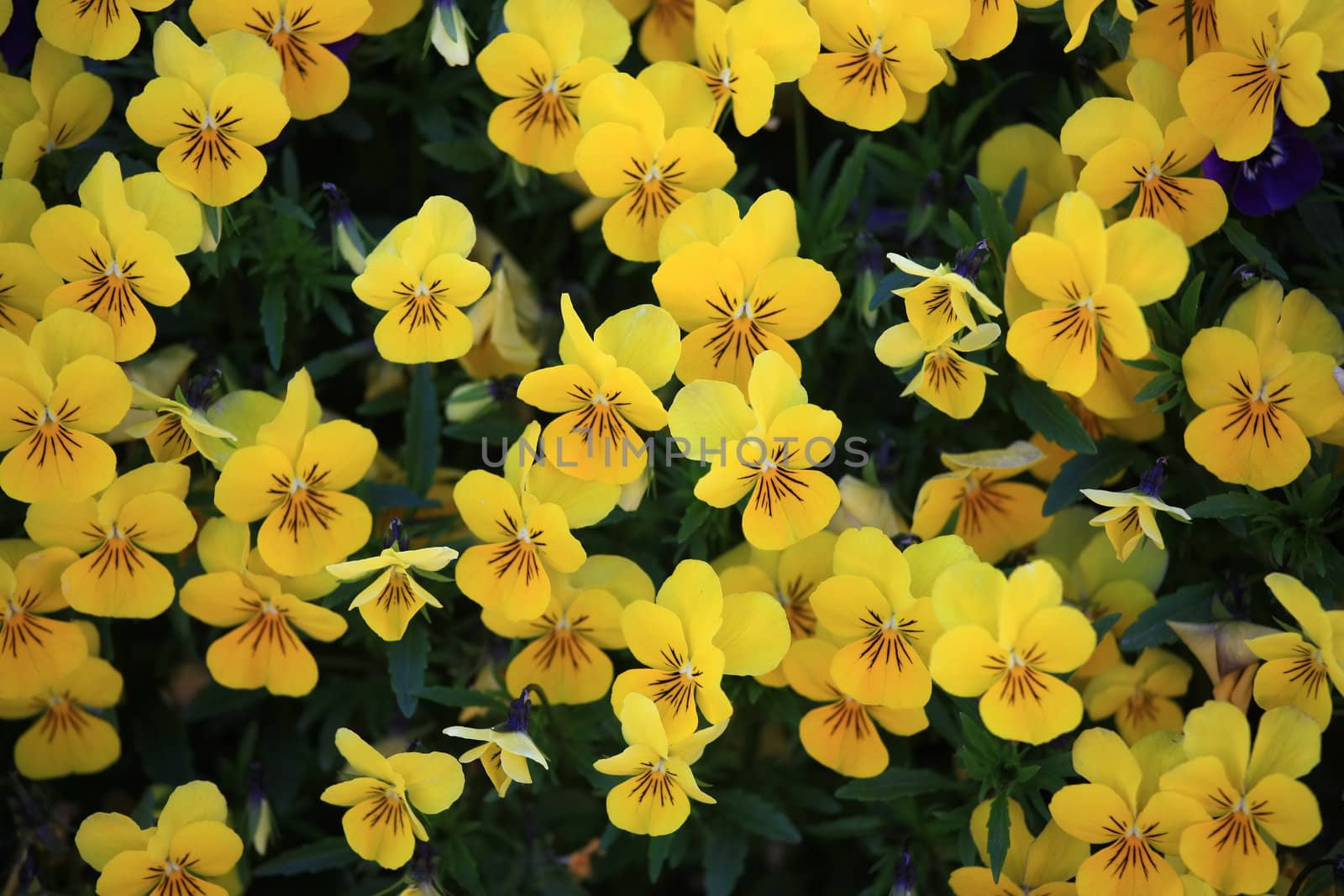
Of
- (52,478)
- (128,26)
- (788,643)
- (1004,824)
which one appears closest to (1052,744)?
(1004,824)

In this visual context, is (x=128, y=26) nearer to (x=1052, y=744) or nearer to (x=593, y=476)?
(x=593, y=476)

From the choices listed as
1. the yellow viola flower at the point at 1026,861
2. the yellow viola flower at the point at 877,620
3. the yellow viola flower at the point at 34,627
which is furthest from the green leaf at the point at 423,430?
the yellow viola flower at the point at 1026,861

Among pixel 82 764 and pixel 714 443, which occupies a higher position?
pixel 714 443

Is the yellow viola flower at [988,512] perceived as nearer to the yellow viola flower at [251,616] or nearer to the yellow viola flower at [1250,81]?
the yellow viola flower at [1250,81]

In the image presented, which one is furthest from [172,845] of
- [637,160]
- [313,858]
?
[637,160]

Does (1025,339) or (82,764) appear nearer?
(1025,339)

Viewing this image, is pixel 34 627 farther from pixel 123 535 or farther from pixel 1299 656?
pixel 1299 656
